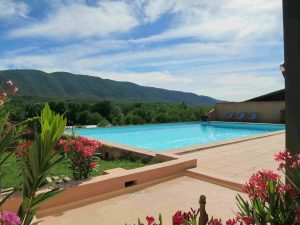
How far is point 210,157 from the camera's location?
7.48 metres

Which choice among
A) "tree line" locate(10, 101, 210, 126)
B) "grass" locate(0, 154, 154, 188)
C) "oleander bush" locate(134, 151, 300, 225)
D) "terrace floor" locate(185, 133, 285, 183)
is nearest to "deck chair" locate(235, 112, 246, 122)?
"tree line" locate(10, 101, 210, 126)

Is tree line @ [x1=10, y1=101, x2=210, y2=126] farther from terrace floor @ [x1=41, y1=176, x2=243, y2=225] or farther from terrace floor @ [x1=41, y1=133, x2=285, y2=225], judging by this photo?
terrace floor @ [x1=41, y1=176, x2=243, y2=225]

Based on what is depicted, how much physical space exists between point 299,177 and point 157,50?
19.1m

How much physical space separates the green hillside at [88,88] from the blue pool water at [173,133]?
72988 mm

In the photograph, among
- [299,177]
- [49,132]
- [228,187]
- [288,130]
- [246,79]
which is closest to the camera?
[49,132]

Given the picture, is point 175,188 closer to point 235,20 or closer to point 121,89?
point 235,20

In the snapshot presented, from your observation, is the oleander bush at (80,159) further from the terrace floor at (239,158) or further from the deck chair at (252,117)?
the deck chair at (252,117)

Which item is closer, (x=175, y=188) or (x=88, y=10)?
(x=175, y=188)

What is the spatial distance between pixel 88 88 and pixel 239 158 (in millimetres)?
102843

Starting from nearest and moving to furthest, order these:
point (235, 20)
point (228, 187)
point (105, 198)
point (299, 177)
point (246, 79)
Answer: point (299, 177)
point (105, 198)
point (228, 187)
point (235, 20)
point (246, 79)

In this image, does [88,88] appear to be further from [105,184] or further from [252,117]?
[105,184]

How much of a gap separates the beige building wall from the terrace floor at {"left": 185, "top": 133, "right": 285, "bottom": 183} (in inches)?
335

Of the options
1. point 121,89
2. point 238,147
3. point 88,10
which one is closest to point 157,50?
point 88,10

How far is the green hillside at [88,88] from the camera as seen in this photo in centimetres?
9206
